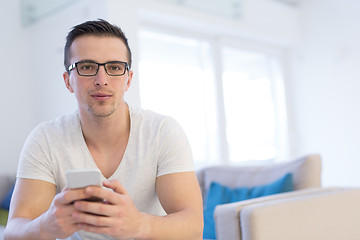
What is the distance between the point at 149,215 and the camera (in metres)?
1.09

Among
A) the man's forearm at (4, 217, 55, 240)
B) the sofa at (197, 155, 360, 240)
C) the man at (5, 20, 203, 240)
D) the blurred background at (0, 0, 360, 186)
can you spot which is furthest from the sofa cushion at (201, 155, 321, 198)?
the man's forearm at (4, 217, 55, 240)

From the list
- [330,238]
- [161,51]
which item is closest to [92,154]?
[330,238]

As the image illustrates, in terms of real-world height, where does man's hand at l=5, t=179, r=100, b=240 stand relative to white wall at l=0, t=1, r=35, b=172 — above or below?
below

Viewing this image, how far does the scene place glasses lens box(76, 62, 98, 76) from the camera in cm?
132

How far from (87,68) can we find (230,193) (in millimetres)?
1474

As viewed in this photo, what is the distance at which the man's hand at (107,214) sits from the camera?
3.15 ft

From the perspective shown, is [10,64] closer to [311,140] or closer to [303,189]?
[303,189]

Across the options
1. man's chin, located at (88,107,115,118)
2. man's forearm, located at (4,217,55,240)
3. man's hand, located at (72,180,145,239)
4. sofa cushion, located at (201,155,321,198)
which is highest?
man's chin, located at (88,107,115,118)

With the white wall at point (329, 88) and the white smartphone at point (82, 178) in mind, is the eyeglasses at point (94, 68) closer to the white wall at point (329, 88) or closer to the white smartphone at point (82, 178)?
the white smartphone at point (82, 178)

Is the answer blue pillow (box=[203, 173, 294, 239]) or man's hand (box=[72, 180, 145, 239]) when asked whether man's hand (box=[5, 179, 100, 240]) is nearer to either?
man's hand (box=[72, 180, 145, 239])

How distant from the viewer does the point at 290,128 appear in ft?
17.7

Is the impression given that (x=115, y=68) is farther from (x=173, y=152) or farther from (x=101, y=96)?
(x=173, y=152)

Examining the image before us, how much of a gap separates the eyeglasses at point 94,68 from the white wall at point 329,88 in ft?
12.9

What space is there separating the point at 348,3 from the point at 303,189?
10.7ft
